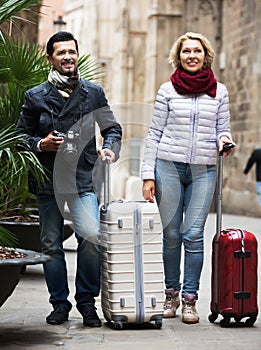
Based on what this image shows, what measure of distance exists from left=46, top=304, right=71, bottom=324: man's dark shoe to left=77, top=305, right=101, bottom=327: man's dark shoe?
152mm

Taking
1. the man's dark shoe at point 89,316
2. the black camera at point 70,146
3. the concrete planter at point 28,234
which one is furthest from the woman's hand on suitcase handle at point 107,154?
the concrete planter at point 28,234

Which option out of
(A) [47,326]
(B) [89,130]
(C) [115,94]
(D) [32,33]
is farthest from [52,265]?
(C) [115,94]

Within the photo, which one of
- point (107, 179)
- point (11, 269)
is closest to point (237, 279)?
point (107, 179)

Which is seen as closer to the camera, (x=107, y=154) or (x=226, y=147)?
(x=107, y=154)

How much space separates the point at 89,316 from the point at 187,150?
1.29 meters

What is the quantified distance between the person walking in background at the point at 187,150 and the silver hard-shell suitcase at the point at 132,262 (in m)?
0.43

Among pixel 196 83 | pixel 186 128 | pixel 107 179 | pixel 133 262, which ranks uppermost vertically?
pixel 196 83

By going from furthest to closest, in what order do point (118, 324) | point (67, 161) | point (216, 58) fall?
point (216, 58), point (67, 161), point (118, 324)

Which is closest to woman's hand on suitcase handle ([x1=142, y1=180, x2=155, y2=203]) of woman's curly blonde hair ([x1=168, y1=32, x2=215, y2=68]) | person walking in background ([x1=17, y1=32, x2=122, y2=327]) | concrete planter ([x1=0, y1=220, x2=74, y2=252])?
person walking in background ([x1=17, y1=32, x2=122, y2=327])

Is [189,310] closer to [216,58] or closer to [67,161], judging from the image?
[67,161]

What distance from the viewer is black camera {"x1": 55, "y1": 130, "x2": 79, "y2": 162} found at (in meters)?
7.46

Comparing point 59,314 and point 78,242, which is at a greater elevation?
point 78,242

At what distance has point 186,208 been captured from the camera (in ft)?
26.0

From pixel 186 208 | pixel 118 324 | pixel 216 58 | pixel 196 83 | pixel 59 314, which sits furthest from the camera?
pixel 216 58
